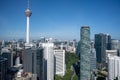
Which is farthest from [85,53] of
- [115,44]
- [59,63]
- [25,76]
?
[115,44]

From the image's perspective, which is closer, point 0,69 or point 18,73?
point 0,69

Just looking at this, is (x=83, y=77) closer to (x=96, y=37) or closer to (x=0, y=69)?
(x=0, y=69)

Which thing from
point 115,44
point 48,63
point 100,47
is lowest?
point 48,63

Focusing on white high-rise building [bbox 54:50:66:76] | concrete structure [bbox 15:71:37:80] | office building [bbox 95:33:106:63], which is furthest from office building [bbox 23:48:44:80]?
office building [bbox 95:33:106:63]

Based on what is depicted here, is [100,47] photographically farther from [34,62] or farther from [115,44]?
[34,62]

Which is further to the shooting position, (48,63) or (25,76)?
(48,63)

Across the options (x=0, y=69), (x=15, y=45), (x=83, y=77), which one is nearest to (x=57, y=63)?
(x=83, y=77)
